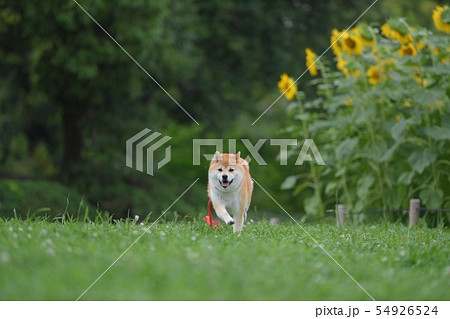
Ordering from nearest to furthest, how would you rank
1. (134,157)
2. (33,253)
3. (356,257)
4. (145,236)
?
(33,253) → (356,257) → (145,236) → (134,157)

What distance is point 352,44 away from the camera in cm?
775

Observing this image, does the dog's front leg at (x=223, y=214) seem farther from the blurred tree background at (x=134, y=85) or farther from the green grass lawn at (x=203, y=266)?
the blurred tree background at (x=134, y=85)

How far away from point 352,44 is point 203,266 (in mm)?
4965

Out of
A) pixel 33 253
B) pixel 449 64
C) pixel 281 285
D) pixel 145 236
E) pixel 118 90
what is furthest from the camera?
pixel 118 90

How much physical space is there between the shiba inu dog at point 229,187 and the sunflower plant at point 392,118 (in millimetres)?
1638

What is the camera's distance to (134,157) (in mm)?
13750

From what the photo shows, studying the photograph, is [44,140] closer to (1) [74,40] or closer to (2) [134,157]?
(2) [134,157]

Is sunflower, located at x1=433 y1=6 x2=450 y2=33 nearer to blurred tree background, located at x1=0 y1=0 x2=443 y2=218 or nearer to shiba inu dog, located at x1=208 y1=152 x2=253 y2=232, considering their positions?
blurred tree background, located at x1=0 y1=0 x2=443 y2=218

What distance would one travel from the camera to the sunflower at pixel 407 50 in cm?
754

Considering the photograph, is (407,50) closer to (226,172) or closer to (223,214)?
(226,172)

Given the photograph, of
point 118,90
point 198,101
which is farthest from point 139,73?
point 198,101

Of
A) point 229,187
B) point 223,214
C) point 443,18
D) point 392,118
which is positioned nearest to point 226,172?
point 229,187

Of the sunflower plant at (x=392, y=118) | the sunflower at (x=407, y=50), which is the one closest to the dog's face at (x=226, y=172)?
the sunflower plant at (x=392, y=118)

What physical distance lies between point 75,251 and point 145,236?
81cm
